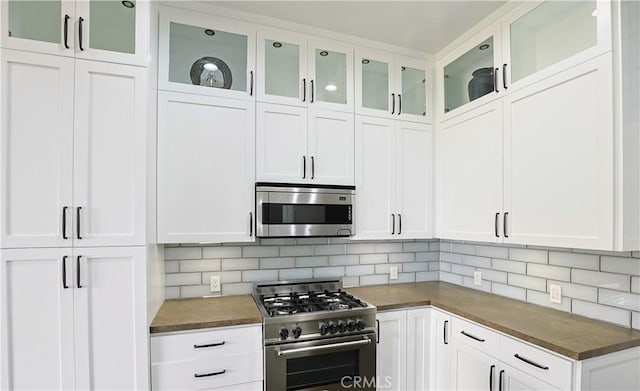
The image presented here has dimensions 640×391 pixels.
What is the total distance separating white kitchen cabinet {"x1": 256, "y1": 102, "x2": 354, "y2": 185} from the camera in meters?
2.32

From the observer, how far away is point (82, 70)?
5.55ft

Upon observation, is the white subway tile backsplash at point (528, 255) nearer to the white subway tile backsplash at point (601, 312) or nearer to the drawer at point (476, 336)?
the white subway tile backsplash at point (601, 312)

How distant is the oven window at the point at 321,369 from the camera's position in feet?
6.57

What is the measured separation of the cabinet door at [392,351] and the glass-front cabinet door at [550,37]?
5.41 ft

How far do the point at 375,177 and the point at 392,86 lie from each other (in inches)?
28.7

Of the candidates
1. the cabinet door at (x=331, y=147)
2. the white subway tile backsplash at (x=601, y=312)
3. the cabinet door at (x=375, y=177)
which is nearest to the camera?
the white subway tile backsplash at (x=601, y=312)

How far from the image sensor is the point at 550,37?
193cm

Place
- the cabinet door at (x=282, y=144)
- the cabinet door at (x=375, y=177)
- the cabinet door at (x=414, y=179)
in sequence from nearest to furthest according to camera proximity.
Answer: the cabinet door at (x=282, y=144)
the cabinet door at (x=375, y=177)
the cabinet door at (x=414, y=179)

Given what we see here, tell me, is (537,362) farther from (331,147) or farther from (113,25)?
(113,25)

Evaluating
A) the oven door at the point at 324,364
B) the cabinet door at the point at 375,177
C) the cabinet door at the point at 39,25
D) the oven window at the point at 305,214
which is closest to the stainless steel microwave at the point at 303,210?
the oven window at the point at 305,214

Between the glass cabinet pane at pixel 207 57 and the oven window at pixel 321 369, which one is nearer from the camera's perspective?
the oven window at pixel 321 369

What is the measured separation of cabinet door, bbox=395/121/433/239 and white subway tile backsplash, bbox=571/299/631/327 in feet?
3.41

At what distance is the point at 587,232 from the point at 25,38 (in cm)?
282

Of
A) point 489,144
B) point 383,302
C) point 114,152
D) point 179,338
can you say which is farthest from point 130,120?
point 489,144
